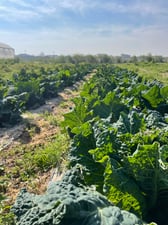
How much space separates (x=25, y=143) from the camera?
7.61m

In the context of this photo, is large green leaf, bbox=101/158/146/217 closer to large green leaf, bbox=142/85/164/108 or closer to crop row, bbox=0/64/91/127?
large green leaf, bbox=142/85/164/108

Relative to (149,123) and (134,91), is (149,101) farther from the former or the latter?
(149,123)

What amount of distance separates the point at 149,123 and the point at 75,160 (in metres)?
1.30

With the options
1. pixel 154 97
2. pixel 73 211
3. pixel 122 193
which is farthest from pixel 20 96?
pixel 73 211

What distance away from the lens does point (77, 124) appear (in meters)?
5.65

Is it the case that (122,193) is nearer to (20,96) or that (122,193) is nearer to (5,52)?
(20,96)

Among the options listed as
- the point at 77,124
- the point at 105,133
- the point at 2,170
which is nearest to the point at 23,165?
the point at 2,170

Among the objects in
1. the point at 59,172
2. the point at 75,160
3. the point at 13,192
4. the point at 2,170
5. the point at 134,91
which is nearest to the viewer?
the point at 75,160

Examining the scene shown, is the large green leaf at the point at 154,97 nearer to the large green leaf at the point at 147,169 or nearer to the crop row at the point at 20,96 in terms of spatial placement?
the large green leaf at the point at 147,169

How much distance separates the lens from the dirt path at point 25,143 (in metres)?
5.18

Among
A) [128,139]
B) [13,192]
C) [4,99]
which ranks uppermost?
[128,139]

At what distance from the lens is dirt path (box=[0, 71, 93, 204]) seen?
204 inches

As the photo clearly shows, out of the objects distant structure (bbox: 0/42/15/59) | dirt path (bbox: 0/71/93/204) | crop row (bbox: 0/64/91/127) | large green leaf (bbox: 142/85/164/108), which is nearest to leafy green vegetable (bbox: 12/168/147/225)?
dirt path (bbox: 0/71/93/204)

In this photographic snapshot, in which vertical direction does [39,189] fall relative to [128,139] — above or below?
below
